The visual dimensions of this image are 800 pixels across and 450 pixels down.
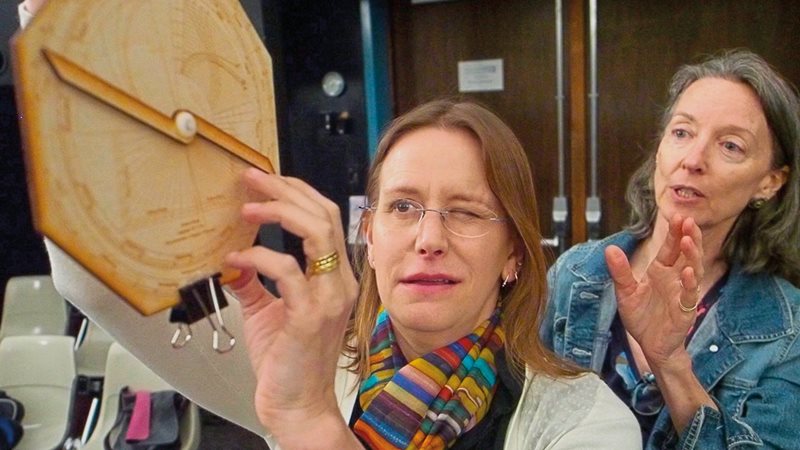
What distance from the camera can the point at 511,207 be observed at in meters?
1.07

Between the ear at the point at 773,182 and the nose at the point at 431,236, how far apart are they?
789mm

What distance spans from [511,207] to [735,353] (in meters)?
0.58

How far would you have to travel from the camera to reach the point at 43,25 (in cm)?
50

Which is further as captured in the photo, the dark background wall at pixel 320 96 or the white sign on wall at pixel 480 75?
the dark background wall at pixel 320 96

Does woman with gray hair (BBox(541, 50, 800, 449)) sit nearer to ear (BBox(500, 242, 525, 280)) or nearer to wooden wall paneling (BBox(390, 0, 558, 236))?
ear (BBox(500, 242, 525, 280))

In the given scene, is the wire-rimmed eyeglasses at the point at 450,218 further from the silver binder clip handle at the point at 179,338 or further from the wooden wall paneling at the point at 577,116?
the wooden wall paneling at the point at 577,116

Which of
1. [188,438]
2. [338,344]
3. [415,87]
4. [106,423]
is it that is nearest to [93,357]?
[106,423]

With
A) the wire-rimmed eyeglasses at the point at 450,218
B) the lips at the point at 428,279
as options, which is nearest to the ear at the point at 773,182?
the wire-rimmed eyeglasses at the point at 450,218

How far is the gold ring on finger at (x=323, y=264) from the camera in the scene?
27.0 inches

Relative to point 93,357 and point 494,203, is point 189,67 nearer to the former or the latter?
point 494,203

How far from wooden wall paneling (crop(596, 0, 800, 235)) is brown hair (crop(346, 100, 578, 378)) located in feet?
7.37

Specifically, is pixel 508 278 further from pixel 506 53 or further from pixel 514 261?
pixel 506 53

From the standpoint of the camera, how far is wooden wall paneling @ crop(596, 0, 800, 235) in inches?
120

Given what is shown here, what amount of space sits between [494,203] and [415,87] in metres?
2.85
